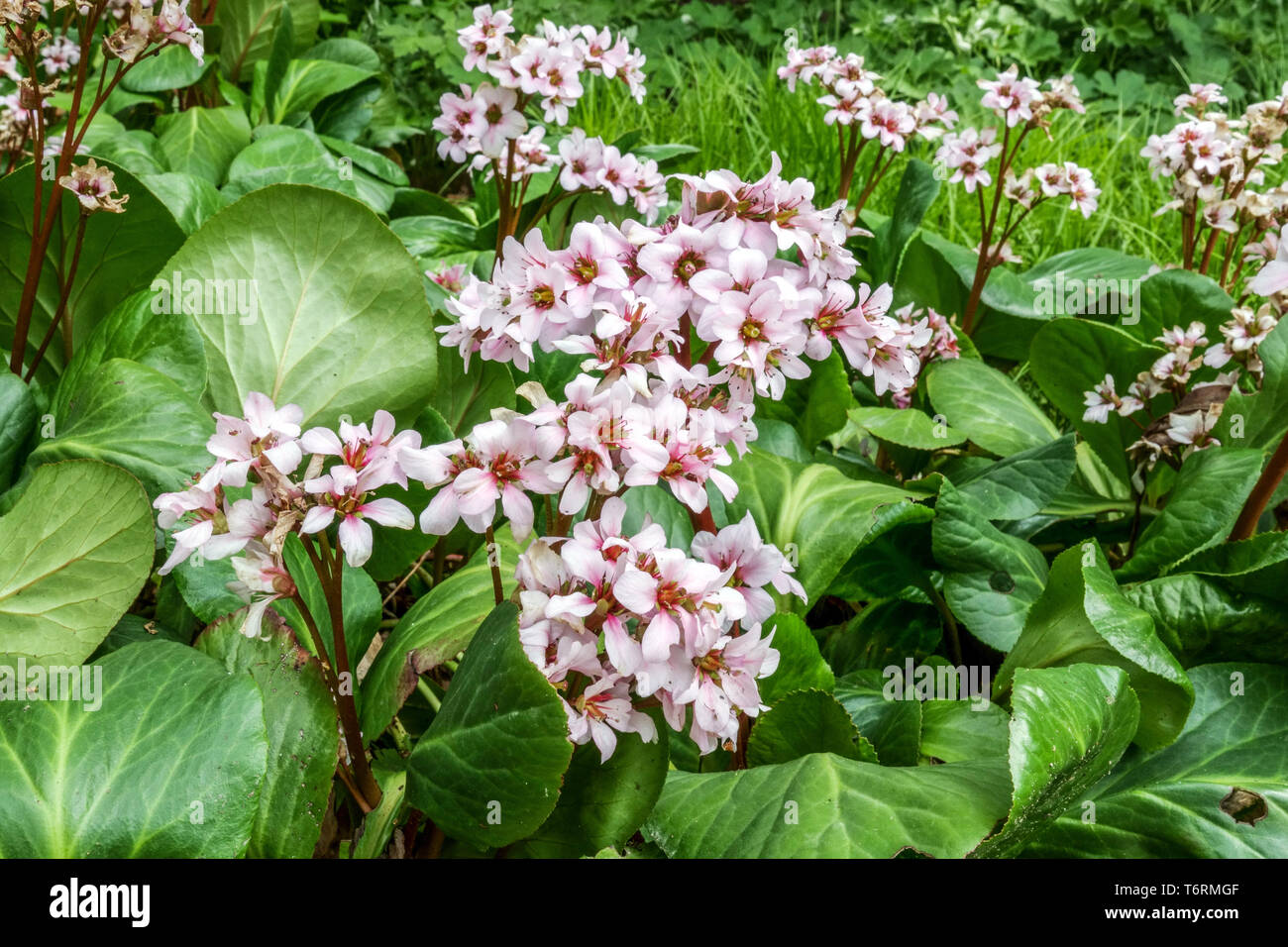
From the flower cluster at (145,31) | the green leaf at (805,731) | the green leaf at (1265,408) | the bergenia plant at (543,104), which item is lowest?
the green leaf at (805,731)

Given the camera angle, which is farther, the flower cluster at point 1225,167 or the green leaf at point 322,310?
the flower cluster at point 1225,167

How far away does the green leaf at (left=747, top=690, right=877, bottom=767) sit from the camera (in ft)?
3.97

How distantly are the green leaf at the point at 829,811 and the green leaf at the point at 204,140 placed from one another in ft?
7.04

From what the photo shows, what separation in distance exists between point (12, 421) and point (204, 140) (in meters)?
1.54

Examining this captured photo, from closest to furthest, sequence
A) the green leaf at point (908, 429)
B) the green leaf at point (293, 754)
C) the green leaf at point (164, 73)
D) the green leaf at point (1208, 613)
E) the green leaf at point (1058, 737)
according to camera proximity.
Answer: the green leaf at point (1058, 737)
the green leaf at point (293, 754)
the green leaf at point (1208, 613)
the green leaf at point (908, 429)
the green leaf at point (164, 73)

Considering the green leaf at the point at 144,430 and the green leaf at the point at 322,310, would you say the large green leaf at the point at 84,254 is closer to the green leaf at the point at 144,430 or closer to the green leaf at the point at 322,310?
the green leaf at the point at 322,310

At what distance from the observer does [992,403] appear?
1.96m

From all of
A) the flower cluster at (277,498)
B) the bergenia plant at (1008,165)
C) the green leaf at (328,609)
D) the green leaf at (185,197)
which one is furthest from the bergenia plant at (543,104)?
the flower cluster at (277,498)

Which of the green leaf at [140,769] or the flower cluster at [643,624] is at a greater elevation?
the flower cluster at [643,624]

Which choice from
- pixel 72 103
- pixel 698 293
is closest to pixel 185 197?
pixel 72 103

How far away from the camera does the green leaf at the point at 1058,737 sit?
1011 mm

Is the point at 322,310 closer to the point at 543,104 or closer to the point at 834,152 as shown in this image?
the point at 543,104
